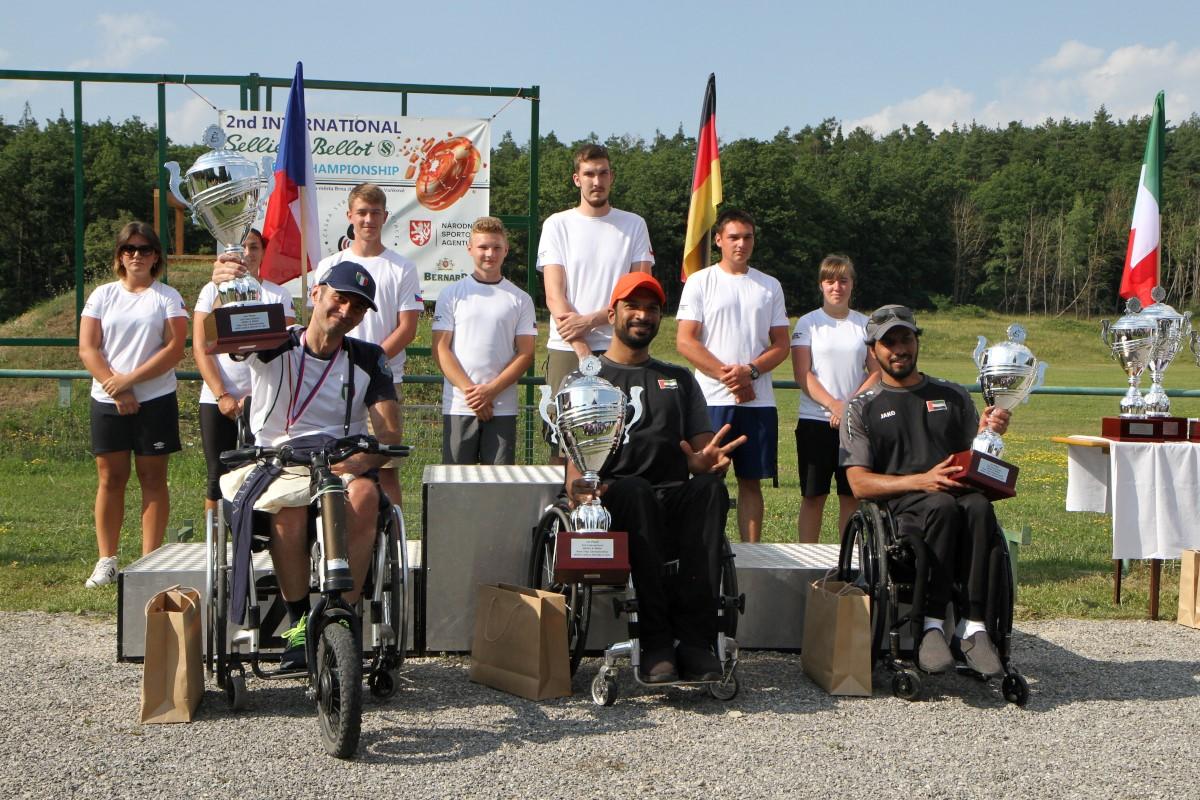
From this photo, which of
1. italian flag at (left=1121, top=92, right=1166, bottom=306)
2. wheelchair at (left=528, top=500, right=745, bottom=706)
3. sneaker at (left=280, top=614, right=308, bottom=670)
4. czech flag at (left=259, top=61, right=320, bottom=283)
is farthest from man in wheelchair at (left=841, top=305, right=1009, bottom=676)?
italian flag at (left=1121, top=92, right=1166, bottom=306)

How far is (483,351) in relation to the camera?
691cm

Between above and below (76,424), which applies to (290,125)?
above

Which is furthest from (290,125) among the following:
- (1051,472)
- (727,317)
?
(1051,472)

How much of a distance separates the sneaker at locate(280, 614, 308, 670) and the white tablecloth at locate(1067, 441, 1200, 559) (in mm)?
4437

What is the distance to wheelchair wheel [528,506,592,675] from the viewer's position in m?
5.05

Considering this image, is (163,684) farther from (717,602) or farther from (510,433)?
(510,433)

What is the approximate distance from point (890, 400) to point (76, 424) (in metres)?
8.75

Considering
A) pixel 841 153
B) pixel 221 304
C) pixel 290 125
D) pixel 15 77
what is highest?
pixel 841 153

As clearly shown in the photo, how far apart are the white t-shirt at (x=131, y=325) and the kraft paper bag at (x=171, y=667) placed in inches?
103

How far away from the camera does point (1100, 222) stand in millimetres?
86312

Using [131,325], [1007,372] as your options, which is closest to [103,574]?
[131,325]

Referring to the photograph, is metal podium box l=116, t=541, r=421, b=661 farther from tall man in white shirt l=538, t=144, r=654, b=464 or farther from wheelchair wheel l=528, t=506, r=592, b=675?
tall man in white shirt l=538, t=144, r=654, b=464

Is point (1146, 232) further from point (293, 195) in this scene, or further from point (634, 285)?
point (293, 195)

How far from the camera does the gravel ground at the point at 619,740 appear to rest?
13.0ft
